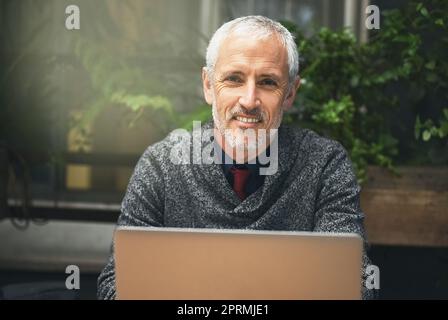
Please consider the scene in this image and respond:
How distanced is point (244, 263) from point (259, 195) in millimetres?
811

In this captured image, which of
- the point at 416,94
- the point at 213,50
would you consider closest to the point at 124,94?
the point at 416,94

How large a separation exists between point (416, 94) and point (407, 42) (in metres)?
0.29

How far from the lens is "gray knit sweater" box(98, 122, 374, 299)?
6.75ft

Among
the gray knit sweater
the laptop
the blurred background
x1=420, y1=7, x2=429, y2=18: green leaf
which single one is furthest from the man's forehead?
x1=420, y1=7, x2=429, y2=18: green leaf

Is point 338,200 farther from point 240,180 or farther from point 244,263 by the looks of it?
point 244,263

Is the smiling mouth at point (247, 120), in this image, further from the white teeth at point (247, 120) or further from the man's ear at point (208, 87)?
the man's ear at point (208, 87)

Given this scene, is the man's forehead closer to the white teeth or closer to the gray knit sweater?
the white teeth

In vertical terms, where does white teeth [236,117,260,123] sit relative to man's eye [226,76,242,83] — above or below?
below

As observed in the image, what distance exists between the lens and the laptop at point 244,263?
4.14 ft

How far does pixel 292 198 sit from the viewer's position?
6.90ft

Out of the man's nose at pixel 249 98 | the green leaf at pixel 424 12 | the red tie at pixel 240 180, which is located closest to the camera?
the man's nose at pixel 249 98

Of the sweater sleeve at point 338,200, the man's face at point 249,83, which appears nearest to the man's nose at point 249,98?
the man's face at point 249,83

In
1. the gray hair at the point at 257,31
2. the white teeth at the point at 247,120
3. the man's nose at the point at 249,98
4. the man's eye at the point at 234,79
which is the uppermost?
the gray hair at the point at 257,31

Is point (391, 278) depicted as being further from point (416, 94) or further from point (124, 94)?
point (124, 94)
